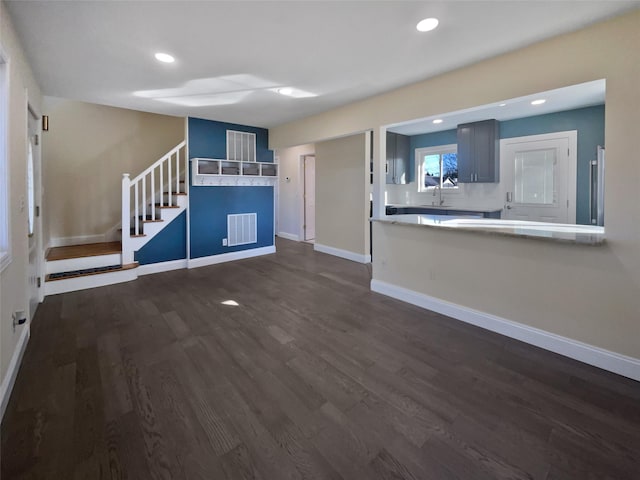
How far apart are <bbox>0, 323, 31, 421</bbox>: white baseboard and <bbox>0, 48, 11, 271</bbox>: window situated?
2.30ft

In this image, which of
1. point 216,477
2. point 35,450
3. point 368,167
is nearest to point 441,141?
point 368,167

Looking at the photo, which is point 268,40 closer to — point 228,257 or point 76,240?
point 228,257

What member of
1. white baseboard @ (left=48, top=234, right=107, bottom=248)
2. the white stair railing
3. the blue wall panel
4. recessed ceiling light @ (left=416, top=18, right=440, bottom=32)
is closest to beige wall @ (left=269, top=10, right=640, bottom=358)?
recessed ceiling light @ (left=416, top=18, right=440, bottom=32)

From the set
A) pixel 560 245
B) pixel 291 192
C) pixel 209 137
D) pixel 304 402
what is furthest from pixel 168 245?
pixel 560 245

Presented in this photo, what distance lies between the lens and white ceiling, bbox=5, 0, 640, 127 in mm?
2121

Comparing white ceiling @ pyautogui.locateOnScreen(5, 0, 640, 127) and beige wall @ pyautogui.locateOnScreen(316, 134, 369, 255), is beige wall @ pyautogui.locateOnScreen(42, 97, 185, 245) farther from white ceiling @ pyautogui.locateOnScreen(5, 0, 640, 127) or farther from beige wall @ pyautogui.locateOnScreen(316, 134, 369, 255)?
beige wall @ pyautogui.locateOnScreen(316, 134, 369, 255)

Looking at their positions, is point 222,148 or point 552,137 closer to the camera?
point 552,137

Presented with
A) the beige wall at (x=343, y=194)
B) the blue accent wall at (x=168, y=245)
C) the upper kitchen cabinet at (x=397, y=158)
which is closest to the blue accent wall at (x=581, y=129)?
the upper kitchen cabinet at (x=397, y=158)

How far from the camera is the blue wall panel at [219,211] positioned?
5387 millimetres

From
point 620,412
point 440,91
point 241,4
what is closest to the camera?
point 620,412

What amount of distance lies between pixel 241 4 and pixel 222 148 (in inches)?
149

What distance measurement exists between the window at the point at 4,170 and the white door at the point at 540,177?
613cm

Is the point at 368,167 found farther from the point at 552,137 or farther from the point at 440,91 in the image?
the point at 552,137

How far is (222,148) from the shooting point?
5629 mm
